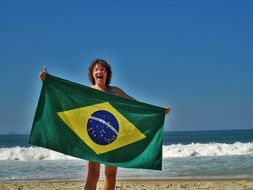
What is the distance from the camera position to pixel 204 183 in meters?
10.2

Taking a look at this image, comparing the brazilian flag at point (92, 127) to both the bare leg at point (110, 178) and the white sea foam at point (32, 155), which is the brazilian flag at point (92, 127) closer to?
the bare leg at point (110, 178)

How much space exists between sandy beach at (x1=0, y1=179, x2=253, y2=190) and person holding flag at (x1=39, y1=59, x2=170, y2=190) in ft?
14.5

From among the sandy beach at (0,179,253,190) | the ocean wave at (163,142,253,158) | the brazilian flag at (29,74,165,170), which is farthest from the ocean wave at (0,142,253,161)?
the brazilian flag at (29,74,165,170)

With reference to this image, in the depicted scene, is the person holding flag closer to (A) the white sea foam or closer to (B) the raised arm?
(B) the raised arm

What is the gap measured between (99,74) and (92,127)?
1.98ft

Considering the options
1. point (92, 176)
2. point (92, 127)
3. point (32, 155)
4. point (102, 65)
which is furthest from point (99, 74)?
point (32, 155)

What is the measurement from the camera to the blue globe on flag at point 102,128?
16.7 feet

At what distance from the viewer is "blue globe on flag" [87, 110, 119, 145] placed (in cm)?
510

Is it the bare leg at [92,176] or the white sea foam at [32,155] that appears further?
the white sea foam at [32,155]

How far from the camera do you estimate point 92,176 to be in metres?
5.04

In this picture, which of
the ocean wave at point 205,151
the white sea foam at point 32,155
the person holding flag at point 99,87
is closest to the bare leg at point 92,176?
the person holding flag at point 99,87

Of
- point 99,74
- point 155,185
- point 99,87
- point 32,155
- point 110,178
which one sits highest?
point 99,74

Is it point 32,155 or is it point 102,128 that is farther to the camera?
point 32,155

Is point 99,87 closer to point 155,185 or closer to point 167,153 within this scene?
point 155,185
